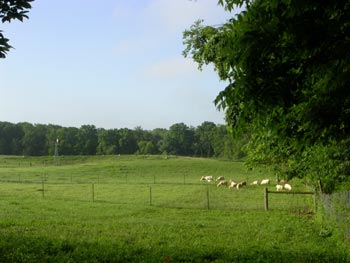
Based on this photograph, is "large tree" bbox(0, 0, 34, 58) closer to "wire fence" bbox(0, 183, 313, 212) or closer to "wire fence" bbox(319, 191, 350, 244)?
"wire fence" bbox(319, 191, 350, 244)

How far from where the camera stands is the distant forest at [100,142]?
5546 inches

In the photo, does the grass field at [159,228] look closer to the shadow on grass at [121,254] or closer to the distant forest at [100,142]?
the shadow on grass at [121,254]

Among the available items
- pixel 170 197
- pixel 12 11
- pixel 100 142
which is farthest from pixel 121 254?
pixel 100 142

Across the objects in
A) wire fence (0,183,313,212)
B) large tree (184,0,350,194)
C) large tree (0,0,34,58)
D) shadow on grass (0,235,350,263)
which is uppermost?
large tree (0,0,34,58)

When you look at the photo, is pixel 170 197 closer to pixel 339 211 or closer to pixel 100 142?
pixel 339 211

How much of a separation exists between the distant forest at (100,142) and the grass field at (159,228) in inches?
4073

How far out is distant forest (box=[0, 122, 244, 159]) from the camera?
140875 millimetres

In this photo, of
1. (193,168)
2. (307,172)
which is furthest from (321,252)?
(193,168)

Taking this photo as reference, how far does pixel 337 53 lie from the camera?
4301 millimetres

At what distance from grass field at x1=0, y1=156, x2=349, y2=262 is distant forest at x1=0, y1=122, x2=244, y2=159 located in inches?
4073

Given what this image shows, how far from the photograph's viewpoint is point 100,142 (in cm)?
14200

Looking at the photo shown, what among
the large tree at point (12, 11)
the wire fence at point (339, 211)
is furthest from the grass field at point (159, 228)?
the large tree at point (12, 11)

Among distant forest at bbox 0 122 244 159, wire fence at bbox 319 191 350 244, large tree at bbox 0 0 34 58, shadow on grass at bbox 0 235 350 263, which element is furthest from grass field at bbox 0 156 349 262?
distant forest at bbox 0 122 244 159

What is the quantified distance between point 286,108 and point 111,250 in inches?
278
